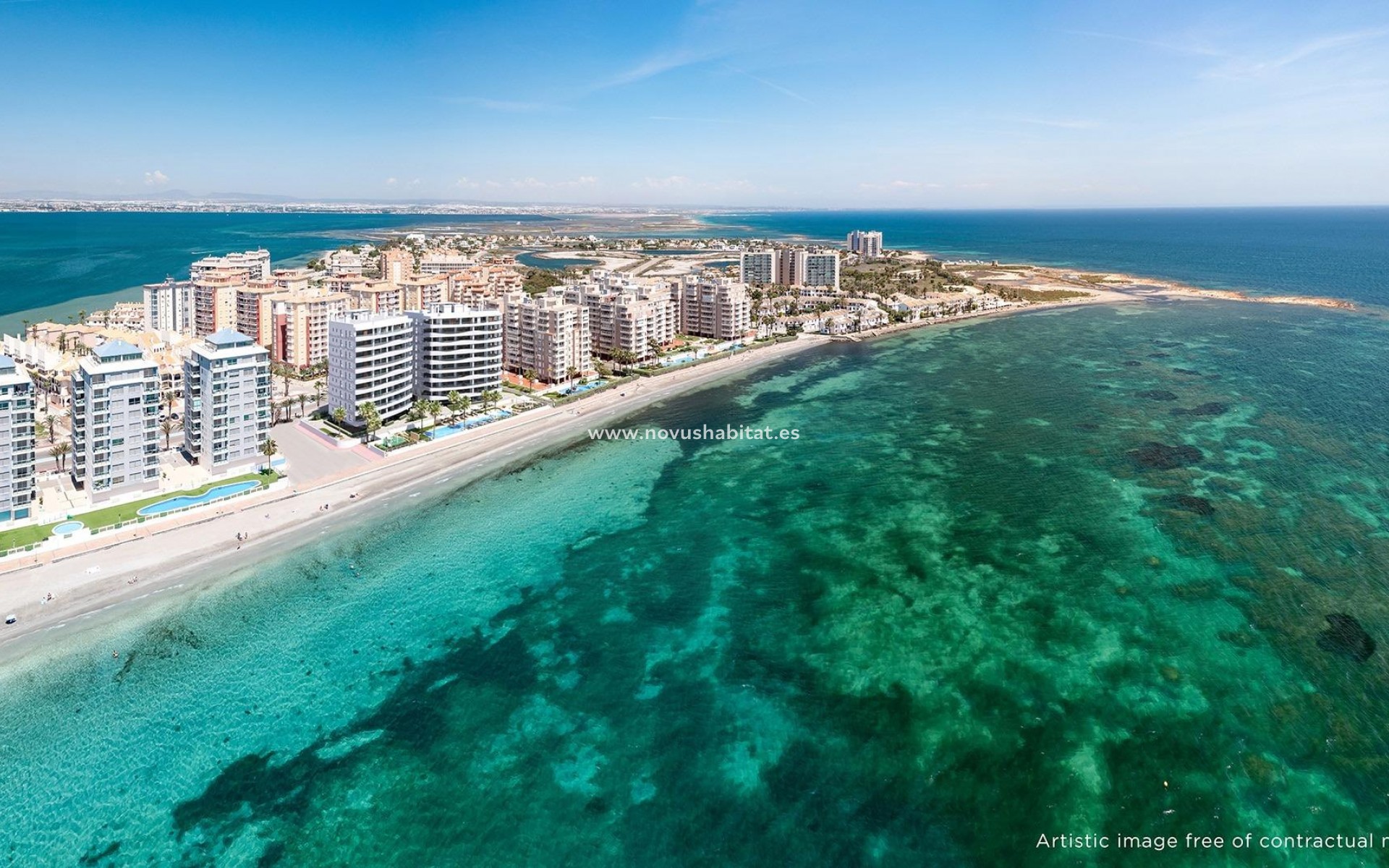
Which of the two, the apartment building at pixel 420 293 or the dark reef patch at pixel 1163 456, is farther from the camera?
the apartment building at pixel 420 293

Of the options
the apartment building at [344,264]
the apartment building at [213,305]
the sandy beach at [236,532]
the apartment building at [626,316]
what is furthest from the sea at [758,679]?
the apartment building at [344,264]

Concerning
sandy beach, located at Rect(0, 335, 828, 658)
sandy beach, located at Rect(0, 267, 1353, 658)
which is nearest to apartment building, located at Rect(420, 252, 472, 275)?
sandy beach, located at Rect(0, 267, 1353, 658)

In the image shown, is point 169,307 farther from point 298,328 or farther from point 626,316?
point 626,316

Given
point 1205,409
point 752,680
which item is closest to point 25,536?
point 752,680

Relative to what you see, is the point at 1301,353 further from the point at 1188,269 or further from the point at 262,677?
the point at 262,677

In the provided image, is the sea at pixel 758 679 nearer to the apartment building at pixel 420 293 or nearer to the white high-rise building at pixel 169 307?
the apartment building at pixel 420 293

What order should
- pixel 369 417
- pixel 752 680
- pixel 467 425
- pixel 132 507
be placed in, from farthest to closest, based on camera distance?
1. pixel 467 425
2. pixel 369 417
3. pixel 132 507
4. pixel 752 680

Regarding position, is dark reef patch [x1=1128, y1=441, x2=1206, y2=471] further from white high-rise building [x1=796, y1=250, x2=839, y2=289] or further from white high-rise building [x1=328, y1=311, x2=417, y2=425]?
white high-rise building [x1=796, y1=250, x2=839, y2=289]
